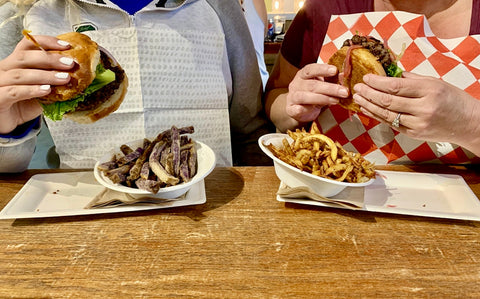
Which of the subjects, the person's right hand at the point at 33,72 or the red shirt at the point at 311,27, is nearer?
the person's right hand at the point at 33,72

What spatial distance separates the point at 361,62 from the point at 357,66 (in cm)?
3

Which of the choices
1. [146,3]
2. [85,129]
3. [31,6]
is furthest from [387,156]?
[31,6]

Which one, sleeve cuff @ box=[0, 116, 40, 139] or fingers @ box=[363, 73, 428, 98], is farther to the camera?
sleeve cuff @ box=[0, 116, 40, 139]

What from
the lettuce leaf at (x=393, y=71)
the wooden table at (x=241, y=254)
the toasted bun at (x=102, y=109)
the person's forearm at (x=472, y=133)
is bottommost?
the wooden table at (x=241, y=254)

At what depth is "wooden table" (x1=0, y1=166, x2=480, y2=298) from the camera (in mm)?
947

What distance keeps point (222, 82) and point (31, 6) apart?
1.05m

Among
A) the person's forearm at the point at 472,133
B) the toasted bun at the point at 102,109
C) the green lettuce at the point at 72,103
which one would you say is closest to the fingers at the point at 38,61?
the green lettuce at the point at 72,103

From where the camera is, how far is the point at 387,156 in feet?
6.16

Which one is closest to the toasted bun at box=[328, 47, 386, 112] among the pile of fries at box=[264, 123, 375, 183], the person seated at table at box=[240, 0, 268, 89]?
the pile of fries at box=[264, 123, 375, 183]

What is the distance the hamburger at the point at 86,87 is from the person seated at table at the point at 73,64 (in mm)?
45

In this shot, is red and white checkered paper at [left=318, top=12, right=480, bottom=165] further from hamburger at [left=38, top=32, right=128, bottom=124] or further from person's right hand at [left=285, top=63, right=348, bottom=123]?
hamburger at [left=38, top=32, right=128, bottom=124]

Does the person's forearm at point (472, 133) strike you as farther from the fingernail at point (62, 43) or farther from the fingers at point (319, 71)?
the fingernail at point (62, 43)

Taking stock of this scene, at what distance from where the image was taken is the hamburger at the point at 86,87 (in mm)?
1245

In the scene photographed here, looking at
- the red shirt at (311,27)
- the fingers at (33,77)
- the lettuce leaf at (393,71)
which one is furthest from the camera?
the red shirt at (311,27)
